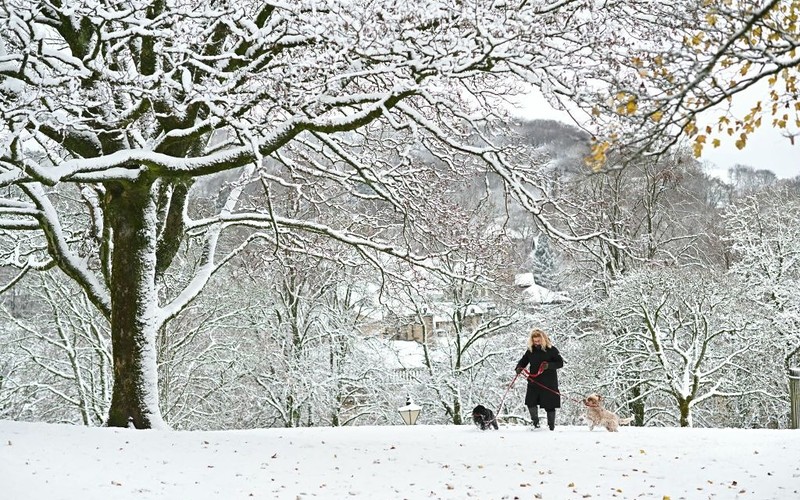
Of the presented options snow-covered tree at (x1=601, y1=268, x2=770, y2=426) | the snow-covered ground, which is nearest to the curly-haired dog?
the snow-covered ground

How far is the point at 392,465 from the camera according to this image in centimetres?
751

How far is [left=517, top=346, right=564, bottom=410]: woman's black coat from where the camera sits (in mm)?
10219

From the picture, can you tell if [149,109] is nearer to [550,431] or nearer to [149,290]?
[149,290]

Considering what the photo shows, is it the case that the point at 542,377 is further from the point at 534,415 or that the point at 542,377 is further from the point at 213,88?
the point at 213,88

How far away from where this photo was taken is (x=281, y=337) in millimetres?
21625

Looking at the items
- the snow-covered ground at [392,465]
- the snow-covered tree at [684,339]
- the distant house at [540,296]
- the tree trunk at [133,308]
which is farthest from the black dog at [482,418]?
the distant house at [540,296]

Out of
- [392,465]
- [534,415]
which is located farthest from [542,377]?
[392,465]

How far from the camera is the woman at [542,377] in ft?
33.5

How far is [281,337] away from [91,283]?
1200cm

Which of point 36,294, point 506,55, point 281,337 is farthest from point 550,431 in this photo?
point 36,294

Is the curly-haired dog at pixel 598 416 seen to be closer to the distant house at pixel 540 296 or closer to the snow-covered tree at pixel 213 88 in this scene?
the snow-covered tree at pixel 213 88

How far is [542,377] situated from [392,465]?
3475 millimetres

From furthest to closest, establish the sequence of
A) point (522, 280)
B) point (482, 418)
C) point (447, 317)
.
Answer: point (522, 280), point (447, 317), point (482, 418)

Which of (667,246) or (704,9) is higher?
(667,246)
